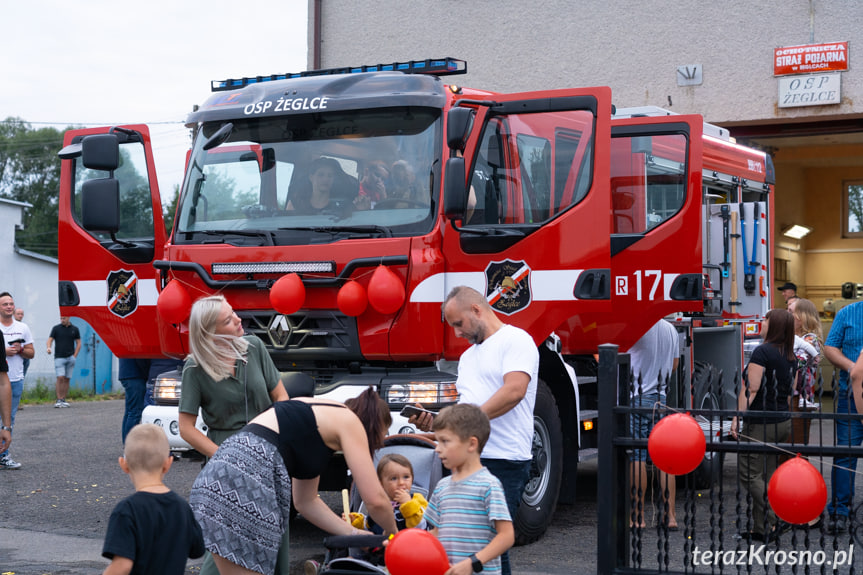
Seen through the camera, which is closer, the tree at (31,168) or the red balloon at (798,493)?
the red balloon at (798,493)

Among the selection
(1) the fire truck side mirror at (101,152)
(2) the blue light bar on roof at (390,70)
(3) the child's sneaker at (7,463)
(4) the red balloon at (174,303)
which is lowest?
(3) the child's sneaker at (7,463)

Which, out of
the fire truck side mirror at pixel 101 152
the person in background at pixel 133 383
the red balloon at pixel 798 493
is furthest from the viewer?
the person in background at pixel 133 383

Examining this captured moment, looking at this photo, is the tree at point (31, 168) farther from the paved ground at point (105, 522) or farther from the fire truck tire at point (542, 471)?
the fire truck tire at point (542, 471)

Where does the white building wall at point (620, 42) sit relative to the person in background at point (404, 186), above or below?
above

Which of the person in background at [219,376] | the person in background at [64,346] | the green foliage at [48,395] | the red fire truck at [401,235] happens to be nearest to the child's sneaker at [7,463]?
the red fire truck at [401,235]

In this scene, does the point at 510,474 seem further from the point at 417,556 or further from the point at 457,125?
the point at 457,125

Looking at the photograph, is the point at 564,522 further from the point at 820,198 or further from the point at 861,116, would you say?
the point at 820,198

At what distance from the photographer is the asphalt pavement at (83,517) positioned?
23.4 feet

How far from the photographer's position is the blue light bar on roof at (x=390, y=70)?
834 cm

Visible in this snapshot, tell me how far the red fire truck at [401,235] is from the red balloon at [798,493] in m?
2.65

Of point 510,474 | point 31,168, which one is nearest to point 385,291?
point 510,474

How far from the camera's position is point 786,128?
16484mm

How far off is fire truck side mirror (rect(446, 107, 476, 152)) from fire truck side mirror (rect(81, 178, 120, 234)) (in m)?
2.60

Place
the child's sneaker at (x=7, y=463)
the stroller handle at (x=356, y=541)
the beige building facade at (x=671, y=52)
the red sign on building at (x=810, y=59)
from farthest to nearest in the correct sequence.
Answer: the beige building facade at (x=671, y=52), the red sign on building at (x=810, y=59), the child's sneaker at (x=7, y=463), the stroller handle at (x=356, y=541)
